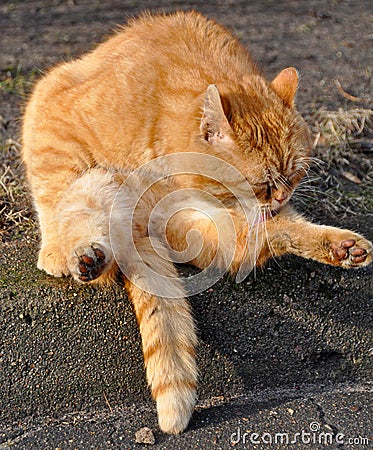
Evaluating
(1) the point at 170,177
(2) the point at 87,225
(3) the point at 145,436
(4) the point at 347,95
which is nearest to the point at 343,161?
Result: (4) the point at 347,95

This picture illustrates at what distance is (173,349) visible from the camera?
8.30ft

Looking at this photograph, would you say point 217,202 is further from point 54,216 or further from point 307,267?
point 54,216

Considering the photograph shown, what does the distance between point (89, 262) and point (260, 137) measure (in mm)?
886

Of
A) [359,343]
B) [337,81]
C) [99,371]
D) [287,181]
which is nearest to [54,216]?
[99,371]

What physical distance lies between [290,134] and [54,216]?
112 centimetres

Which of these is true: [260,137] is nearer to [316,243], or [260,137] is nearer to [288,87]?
[288,87]

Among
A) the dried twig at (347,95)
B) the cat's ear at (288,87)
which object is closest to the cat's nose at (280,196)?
the cat's ear at (288,87)

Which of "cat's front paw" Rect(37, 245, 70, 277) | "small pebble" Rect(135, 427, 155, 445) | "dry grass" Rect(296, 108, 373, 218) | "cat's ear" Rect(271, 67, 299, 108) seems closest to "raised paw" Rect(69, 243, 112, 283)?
"cat's front paw" Rect(37, 245, 70, 277)

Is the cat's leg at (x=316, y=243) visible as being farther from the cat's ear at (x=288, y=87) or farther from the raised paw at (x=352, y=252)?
the cat's ear at (x=288, y=87)

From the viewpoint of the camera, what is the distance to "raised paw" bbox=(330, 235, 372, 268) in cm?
264

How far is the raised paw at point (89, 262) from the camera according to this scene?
255cm

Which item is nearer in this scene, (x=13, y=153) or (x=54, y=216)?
(x=54, y=216)

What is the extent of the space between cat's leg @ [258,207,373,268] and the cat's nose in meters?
0.11

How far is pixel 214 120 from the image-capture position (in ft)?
8.59
